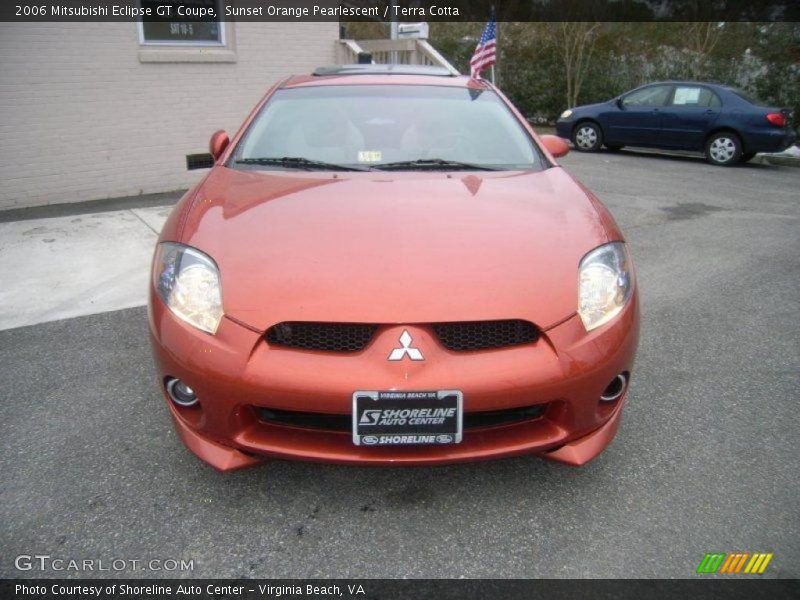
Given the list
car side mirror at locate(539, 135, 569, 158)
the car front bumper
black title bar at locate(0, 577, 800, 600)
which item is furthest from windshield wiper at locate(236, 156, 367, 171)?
black title bar at locate(0, 577, 800, 600)

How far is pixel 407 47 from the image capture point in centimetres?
998

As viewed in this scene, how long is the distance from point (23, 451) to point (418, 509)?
5.24 feet

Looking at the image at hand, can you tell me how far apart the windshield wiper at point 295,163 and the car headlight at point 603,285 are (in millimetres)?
1211

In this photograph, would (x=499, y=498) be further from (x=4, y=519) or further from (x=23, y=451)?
(x=23, y=451)

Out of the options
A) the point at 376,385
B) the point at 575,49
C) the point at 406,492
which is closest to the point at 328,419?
the point at 376,385

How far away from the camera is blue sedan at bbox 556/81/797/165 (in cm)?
1041

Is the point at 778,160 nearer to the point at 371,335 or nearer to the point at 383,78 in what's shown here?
the point at 383,78

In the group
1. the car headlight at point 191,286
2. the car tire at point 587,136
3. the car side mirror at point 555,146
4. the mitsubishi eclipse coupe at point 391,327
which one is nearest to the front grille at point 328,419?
the mitsubishi eclipse coupe at point 391,327

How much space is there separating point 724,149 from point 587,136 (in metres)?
2.50

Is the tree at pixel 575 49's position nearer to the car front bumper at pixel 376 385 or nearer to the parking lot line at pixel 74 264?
the parking lot line at pixel 74 264

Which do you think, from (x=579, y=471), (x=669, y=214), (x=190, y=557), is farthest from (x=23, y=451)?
(x=669, y=214)

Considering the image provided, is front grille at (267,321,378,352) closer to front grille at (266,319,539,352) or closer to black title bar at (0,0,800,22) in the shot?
front grille at (266,319,539,352)

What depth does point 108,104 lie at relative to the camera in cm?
702

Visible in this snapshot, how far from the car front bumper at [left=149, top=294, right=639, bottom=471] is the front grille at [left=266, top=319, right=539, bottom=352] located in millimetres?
34
